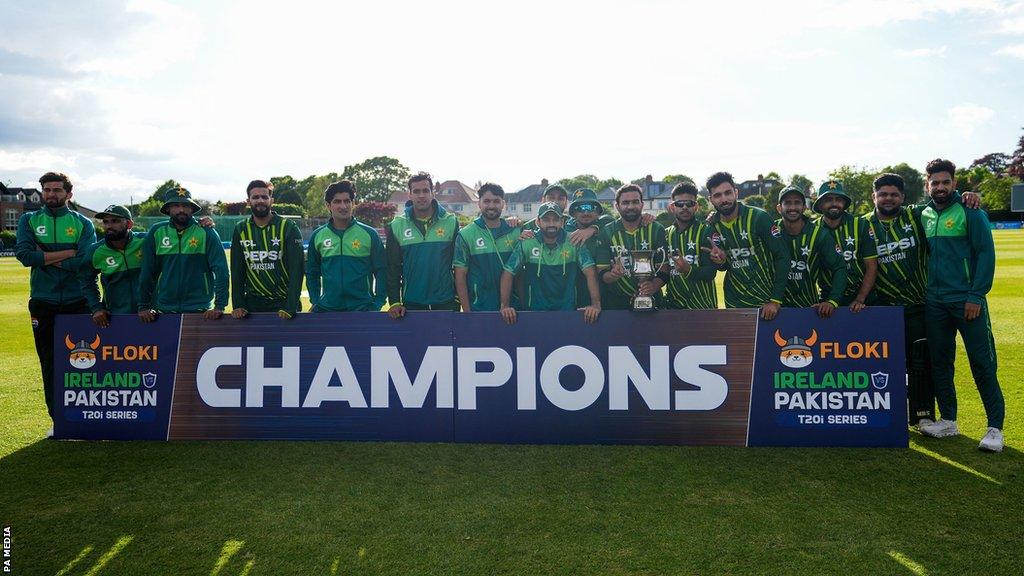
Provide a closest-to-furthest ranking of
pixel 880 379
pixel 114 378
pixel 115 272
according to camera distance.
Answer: pixel 880 379 → pixel 114 378 → pixel 115 272

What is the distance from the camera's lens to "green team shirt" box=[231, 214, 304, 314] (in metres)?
6.69

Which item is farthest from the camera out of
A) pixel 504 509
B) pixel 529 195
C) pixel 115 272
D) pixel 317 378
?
pixel 529 195

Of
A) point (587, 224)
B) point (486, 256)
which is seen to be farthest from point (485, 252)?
point (587, 224)

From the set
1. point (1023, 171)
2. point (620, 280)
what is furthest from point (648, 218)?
point (1023, 171)

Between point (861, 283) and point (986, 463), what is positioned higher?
point (861, 283)

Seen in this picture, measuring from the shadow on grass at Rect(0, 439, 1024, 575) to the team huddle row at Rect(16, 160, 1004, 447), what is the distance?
1283 millimetres

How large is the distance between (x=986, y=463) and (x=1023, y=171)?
126384 millimetres

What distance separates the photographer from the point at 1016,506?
4566 millimetres

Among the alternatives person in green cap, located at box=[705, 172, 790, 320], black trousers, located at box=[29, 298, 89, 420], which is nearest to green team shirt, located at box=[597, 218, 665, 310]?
person in green cap, located at box=[705, 172, 790, 320]

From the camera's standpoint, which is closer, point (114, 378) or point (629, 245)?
point (114, 378)

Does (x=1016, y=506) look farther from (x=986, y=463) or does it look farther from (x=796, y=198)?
(x=796, y=198)

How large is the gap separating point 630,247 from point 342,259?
113 inches

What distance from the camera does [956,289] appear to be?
593cm

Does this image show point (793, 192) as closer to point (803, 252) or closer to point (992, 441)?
point (803, 252)
